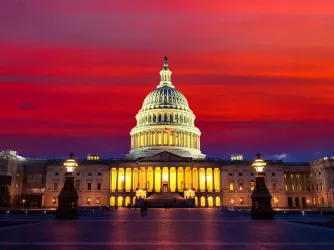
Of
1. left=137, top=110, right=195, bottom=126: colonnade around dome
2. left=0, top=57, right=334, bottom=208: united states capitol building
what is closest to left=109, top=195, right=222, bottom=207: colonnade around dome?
left=0, top=57, right=334, bottom=208: united states capitol building

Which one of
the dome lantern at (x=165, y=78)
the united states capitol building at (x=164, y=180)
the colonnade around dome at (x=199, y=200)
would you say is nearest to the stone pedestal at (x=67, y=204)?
the united states capitol building at (x=164, y=180)

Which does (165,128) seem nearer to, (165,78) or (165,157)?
(165,157)

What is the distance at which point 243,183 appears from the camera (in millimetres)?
122875

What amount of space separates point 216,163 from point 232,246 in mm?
107340

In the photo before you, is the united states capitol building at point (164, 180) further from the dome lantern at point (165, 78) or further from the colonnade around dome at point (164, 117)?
the dome lantern at point (165, 78)

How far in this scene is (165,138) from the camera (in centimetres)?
13788

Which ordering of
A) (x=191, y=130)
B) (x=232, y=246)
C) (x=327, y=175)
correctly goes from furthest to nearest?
(x=191, y=130), (x=327, y=175), (x=232, y=246)

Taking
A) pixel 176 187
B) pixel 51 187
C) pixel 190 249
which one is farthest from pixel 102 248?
pixel 51 187

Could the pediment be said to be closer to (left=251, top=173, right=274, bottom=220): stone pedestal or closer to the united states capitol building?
the united states capitol building

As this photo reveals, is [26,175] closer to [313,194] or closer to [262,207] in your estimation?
[313,194]

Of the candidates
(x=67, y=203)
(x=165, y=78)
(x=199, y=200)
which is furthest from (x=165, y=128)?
(x=67, y=203)

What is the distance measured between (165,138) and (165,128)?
391cm

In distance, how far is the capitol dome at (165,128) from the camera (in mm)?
137375

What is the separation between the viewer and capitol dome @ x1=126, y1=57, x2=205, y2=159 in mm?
137375
